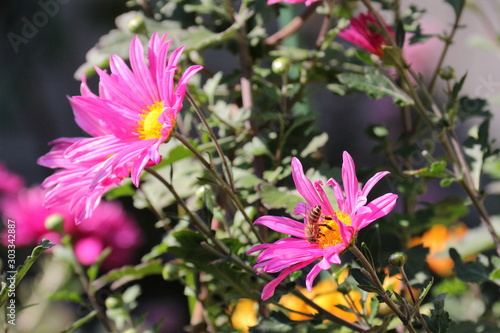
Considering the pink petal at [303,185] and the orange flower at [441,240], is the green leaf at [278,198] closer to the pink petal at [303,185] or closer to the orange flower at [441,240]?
the pink petal at [303,185]

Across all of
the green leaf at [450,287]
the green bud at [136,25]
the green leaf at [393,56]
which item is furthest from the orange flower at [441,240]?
the green bud at [136,25]

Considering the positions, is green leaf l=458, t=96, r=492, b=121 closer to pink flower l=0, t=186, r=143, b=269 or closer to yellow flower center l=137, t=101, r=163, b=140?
yellow flower center l=137, t=101, r=163, b=140

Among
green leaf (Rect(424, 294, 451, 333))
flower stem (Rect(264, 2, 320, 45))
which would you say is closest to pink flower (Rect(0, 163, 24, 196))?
flower stem (Rect(264, 2, 320, 45))

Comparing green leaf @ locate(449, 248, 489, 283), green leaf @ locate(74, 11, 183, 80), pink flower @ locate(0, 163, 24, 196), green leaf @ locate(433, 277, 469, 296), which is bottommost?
green leaf @ locate(433, 277, 469, 296)

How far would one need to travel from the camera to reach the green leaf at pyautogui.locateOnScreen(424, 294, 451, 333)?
0.49m

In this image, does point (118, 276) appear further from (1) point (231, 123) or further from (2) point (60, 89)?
(2) point (60, 89)

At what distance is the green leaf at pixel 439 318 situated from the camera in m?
0.49

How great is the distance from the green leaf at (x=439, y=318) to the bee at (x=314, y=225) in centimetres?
10

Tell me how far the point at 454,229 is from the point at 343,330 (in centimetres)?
54

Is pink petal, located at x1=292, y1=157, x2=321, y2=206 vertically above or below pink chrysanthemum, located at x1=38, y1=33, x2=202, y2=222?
below

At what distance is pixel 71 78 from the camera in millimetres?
2125

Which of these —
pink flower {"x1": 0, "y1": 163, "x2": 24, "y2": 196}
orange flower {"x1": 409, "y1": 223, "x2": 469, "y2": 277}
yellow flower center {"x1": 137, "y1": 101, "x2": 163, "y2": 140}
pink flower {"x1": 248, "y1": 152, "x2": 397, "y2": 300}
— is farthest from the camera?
pink flower {"x1": 0, "y1": 163, "x2": 24, "y2": 196}

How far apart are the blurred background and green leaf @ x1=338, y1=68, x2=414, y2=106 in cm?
81

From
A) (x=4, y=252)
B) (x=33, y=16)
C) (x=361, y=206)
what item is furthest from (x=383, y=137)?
(x=33, y=16)
